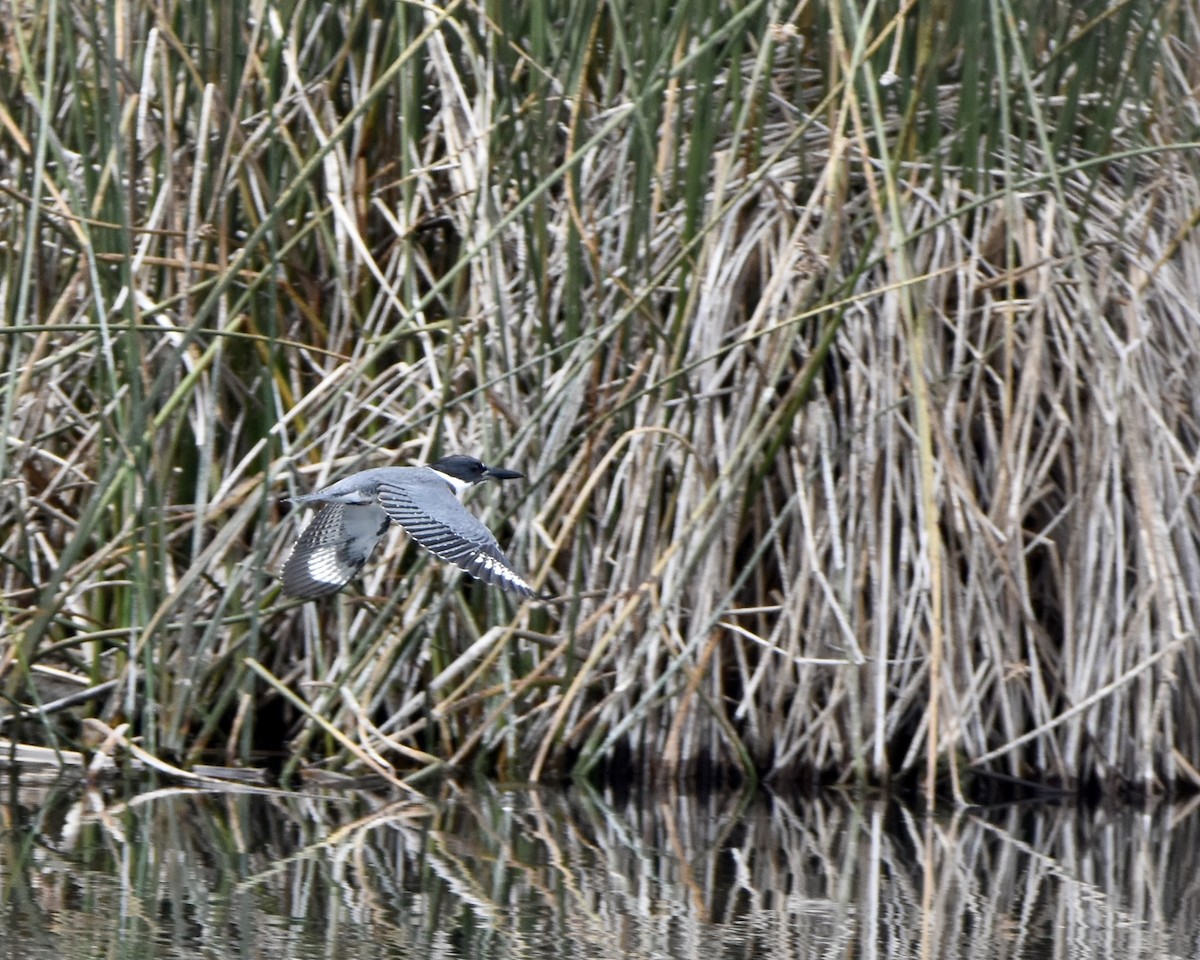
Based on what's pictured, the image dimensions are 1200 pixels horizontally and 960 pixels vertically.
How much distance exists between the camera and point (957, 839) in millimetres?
3330

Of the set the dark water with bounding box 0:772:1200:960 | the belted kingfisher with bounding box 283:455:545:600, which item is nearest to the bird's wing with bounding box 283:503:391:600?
the belted kingfisher with bounding box 283:455:545:600

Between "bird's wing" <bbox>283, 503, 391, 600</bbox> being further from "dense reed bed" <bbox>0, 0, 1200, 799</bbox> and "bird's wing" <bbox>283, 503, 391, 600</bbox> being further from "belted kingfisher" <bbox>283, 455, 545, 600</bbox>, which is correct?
"dense reed bed" <bbox>0, 0, 1200, 799</bbox>

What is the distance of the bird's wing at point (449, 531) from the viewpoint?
8.86ft

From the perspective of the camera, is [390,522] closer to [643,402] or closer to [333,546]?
[333,546]

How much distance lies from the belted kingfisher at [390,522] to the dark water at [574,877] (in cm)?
48

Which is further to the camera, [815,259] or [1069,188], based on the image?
[1069,188]

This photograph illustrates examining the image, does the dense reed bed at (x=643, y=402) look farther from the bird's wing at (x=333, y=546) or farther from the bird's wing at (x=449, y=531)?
the bird's wing at (x=449, y=531)

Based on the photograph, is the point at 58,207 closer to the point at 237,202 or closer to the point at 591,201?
the point at 237,202

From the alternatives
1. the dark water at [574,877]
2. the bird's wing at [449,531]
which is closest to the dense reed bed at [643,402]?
the dark water at [574,877]

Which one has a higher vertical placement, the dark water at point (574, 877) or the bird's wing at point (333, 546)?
the bird's wing at point (333, 546)

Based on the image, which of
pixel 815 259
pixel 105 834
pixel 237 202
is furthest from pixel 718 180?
pixel 105 834

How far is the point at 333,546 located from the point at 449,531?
1.65ft

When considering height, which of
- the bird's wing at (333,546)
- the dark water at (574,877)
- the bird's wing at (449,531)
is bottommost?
the dark water at (574,877)

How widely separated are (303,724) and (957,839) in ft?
4.71
